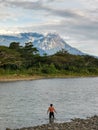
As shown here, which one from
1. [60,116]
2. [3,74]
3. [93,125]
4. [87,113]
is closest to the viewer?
[93,125]

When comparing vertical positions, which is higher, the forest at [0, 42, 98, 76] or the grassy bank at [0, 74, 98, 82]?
the forest at [0, 42, 98, 76]

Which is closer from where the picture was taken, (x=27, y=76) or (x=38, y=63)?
(x=27, y=76)

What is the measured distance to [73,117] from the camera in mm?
33688

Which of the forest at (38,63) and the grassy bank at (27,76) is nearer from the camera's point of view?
the grassy bank at (27,76)

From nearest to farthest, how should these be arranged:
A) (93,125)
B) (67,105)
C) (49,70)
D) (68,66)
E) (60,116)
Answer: (93,125), (60,116), (67,105), (49,70), (68,66)

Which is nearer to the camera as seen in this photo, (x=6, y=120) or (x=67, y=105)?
(x=6, y=120)

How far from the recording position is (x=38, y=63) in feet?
398

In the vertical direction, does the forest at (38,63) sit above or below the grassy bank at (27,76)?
above

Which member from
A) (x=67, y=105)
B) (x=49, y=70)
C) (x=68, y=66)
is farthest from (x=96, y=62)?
(x=67, y=105)

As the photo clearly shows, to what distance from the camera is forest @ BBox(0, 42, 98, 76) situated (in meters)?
106

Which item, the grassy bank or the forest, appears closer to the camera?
the grassy bank

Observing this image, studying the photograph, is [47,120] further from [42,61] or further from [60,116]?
[42,61]

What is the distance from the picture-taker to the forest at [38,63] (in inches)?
4164

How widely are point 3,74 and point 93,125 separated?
71106 mm
